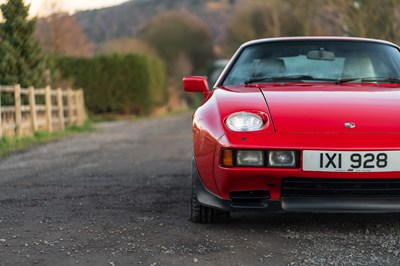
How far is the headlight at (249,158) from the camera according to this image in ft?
12.5

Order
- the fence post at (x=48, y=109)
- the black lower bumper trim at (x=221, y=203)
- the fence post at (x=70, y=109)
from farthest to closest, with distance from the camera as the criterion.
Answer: the fence post at (x=70, y=109) → the fence post at (x=48, y=109) → the black lower bumper trim at (x=221, y=203)

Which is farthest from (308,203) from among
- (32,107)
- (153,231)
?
(32,107)

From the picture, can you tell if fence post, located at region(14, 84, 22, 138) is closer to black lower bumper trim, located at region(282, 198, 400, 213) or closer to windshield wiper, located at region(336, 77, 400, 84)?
windshield wiper, located at region(336, 77, 400, 84)

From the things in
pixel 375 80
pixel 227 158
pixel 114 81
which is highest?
pixel 375 80

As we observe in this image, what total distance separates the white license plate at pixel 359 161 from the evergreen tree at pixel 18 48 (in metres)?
11.6

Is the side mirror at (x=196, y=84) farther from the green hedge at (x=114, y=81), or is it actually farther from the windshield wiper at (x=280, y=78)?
the green hedge at (x=114, y=81)

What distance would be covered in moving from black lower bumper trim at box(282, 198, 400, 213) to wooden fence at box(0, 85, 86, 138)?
30.4 ft

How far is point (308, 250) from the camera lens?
3664mm

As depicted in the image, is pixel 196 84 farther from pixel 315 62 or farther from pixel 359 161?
pixel 359 161

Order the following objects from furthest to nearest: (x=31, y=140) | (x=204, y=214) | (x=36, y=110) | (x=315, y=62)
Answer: (x=36, y=110) < (x=31, y=140) < (x=315, y=62) < (x=204, y=214)

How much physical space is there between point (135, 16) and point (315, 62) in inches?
4161

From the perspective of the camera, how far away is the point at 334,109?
13.5 feet

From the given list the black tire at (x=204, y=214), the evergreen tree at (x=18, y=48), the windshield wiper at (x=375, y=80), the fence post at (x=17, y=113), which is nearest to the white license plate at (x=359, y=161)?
the black tire at (x=204, y=214)

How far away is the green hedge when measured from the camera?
2769 cm
